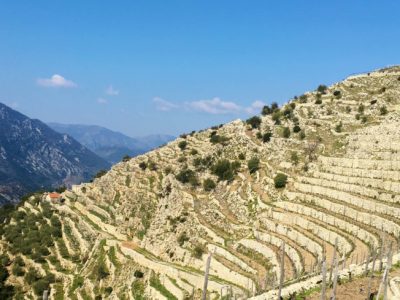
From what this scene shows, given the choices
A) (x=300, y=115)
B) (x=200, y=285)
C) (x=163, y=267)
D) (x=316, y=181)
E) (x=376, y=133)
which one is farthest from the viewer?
(x=300, y=115)

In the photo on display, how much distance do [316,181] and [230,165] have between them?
56.3ft

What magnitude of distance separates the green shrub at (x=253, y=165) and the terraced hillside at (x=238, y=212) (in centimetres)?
40

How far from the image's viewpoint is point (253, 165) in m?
68.7

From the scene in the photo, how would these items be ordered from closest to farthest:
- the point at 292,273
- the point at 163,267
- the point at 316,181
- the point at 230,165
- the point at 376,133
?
the point at 292,273 < the point at 163,267 < the point at 316,181 < the point at 376,133 < the point at 230,165

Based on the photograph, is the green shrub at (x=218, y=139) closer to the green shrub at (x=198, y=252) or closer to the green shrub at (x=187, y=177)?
the green shrub at (x=187, y=177)

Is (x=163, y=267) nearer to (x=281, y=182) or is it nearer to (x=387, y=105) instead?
(x=281, y=182)

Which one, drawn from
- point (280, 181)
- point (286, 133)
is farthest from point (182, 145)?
point (280, 181)

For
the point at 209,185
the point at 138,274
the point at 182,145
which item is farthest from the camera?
the point at 182,145

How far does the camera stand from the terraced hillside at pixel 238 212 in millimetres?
43688

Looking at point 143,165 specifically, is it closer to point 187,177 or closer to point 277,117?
point 187,177

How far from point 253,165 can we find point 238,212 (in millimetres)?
11121

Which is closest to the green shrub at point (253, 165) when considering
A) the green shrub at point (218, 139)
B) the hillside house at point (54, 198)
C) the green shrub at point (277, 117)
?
the green shrub at point (218, 139)

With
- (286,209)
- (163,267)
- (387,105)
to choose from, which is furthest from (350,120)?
(163,267)

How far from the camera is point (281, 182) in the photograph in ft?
196
